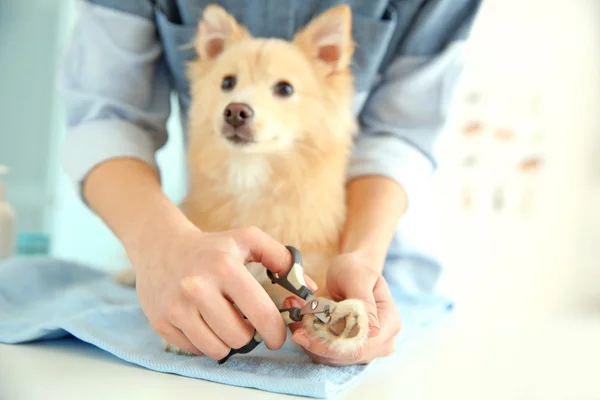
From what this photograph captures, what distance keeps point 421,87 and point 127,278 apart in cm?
62

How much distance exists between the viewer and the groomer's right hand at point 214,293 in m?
0.60

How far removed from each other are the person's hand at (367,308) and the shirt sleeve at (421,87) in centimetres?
33

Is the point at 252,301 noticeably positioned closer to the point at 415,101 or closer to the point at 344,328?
the point at 344,328

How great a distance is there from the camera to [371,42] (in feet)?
3.17

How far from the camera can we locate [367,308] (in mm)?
638

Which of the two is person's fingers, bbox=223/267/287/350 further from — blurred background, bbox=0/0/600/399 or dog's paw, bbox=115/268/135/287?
blurred background, bbox=0/0/600/399

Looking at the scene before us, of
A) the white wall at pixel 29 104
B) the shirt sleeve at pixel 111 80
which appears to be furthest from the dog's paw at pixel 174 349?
the white wall at pixel 29 104

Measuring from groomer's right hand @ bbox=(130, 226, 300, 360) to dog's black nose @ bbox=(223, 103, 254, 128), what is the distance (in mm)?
186

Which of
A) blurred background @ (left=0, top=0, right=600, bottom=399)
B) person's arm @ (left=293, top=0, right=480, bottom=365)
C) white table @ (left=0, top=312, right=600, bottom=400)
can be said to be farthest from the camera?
blurred background @ (left=0, top=0, right=600, bottom=399)

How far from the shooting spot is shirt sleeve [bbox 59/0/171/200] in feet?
3.01

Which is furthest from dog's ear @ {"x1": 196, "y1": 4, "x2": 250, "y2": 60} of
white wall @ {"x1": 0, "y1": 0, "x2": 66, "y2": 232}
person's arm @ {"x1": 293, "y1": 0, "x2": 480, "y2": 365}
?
white wall @ {"x1": 0, "y1": 0, "x2": 66, "y2": 232}

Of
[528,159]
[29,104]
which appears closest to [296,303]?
[29,104]

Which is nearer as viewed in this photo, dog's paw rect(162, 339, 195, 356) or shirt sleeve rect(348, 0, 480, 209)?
dog's paw rect(162, 339, 195, 356)

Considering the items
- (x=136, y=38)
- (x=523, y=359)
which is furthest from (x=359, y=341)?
(x=136, y=38)
